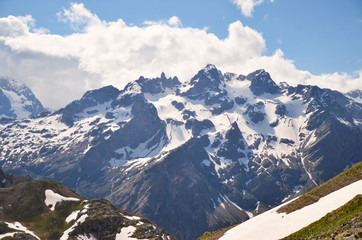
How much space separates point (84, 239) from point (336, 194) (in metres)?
131

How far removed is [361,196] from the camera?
4428 cm

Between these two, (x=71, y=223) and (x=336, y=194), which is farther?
(x=71, y=223)

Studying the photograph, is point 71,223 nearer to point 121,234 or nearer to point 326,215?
point 121,234

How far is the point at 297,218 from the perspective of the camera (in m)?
50.8

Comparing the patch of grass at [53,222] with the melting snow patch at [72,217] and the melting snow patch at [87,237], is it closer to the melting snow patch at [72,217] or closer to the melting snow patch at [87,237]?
the melting snow patch at [72,217]

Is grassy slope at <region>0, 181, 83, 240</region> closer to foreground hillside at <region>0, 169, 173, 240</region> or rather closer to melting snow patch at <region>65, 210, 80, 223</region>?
foreground hillside at <region>0, 169, 173, 240</region>

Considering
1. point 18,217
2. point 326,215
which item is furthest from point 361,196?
point 18,217

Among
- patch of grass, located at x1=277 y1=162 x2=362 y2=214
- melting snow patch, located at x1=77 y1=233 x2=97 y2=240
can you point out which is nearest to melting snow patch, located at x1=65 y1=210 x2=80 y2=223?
melting snow patch, located at x1=77 y1=233 x2=97 y2=240

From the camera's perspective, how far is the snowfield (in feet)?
155

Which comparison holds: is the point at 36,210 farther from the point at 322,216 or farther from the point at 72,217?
the point at 322,216

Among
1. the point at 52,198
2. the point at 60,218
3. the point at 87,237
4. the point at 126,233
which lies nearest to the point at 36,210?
the point at 52,198

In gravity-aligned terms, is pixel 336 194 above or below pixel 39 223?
below

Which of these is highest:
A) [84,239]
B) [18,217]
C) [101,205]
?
[18,217]

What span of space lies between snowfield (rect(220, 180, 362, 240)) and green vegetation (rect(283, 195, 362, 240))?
9.14 feet
